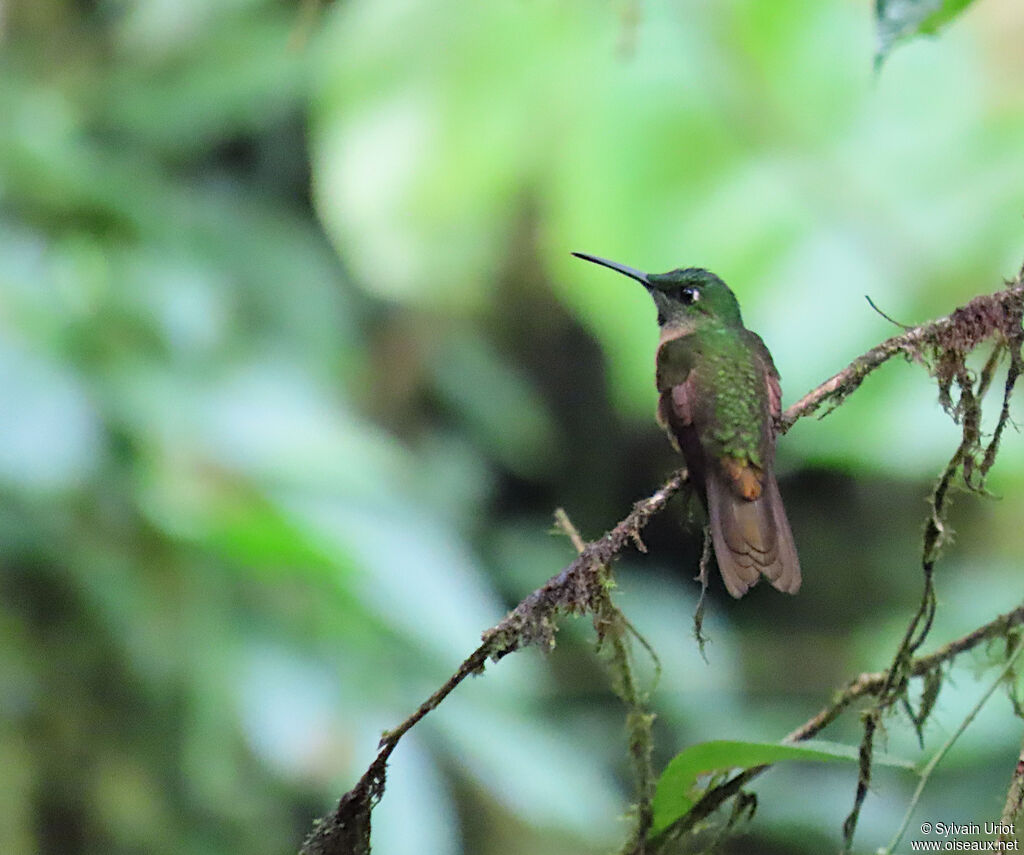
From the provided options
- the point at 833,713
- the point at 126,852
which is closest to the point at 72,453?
the point at 126,852

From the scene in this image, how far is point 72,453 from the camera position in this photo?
2660 mm

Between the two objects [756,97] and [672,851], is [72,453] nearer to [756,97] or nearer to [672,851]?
[672,851]

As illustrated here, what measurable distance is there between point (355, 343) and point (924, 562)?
10.7 ft

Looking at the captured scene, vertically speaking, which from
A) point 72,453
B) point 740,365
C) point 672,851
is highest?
point 72,453

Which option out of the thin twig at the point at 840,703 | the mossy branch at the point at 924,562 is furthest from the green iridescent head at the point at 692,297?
the thin twig at the point at 840,703

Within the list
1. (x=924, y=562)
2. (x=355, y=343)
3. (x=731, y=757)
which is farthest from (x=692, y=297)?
(x=355, y=343)

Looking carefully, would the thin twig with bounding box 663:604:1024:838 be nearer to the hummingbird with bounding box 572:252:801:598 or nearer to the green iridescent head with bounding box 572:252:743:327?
the hummingbird with bounding box 572:252:801:598

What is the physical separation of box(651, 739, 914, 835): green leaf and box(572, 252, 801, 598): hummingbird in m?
0.18

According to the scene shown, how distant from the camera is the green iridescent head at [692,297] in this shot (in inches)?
73.8

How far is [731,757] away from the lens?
53.9 inches

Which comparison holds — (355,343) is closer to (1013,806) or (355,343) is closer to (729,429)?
(729,429)

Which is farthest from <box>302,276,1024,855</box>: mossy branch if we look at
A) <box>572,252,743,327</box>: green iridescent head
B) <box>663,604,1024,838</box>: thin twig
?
<box>572,252,743,327</box>: green iridescent head

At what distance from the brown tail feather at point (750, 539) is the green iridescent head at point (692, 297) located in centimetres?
46

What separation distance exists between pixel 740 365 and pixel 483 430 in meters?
3.27
